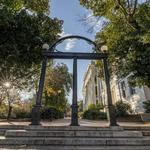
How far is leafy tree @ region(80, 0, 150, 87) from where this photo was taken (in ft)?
43.2

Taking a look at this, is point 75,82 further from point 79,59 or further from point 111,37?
point 111,37

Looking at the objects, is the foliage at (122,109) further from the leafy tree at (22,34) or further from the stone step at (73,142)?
the stone step at (73,142)

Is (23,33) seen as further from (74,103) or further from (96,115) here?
(96,115)

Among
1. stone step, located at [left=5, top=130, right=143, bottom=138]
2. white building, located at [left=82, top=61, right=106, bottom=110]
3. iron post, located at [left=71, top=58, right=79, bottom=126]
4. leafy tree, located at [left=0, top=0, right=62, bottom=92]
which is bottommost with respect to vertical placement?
stone step, located at [left=5, top=130, right=143, bottom=138]

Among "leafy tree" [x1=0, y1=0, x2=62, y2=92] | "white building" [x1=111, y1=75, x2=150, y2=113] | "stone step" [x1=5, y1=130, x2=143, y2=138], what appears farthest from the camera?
"white building" [x1=111, y1=75, x2=150, y2=113]

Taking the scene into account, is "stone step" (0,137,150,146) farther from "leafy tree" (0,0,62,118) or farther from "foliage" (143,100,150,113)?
"foliage" (143,100,150,113)

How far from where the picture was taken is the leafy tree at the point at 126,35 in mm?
13164

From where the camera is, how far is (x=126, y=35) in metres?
14.0

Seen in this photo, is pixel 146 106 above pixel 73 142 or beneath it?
above

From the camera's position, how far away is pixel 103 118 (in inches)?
706

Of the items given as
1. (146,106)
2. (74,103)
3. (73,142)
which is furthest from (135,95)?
(73,142)

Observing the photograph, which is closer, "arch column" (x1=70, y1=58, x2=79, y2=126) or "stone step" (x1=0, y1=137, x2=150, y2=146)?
"stone step" (x1=0, y1=137, x2=150, y2=146)

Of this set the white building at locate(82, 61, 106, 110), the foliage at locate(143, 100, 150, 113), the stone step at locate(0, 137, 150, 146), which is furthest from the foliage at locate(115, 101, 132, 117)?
the stone step at locate(0, 137, 150, 146)

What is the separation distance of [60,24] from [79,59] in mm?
6078
